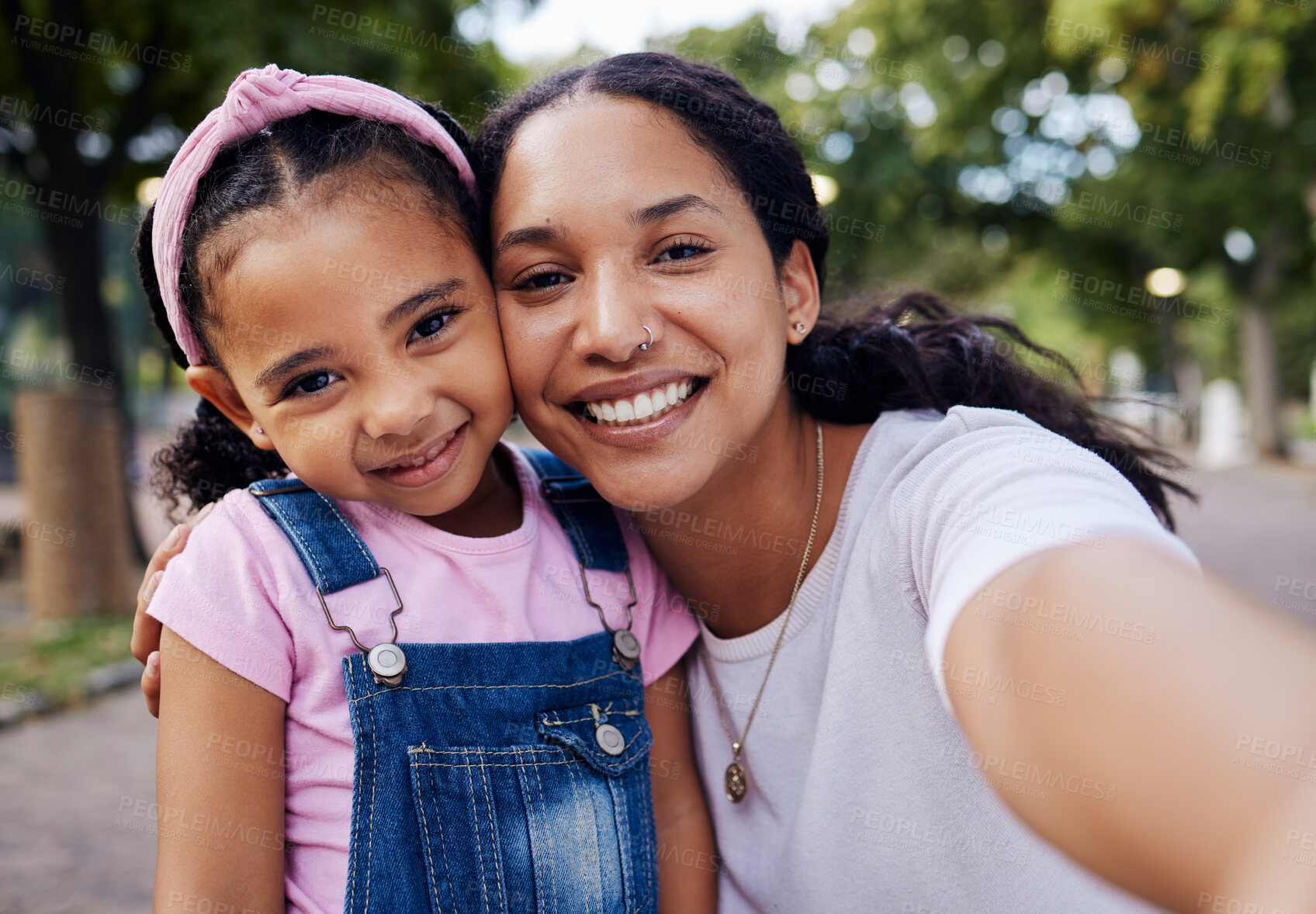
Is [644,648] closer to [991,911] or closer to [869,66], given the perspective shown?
[991,911]

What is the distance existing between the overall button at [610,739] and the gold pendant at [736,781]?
0.26 meters

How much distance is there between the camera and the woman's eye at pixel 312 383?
1.55 metres

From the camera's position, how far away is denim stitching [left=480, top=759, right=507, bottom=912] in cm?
143

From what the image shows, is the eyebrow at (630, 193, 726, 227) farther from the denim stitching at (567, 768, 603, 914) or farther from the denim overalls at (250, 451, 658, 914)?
the denim stitching at (567, 768, 603, 914)

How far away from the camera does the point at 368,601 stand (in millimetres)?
1509

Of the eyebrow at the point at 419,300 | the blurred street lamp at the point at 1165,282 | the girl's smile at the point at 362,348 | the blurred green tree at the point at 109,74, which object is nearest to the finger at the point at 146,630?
the girl's smile at the point at 362,348

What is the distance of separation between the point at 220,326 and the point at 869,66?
54.0 ft

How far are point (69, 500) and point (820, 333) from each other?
5863mm

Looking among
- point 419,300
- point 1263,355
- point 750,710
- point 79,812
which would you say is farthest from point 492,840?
point 1263,355

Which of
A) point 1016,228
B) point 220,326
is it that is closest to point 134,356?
point 1016,228

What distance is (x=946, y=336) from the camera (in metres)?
1.98

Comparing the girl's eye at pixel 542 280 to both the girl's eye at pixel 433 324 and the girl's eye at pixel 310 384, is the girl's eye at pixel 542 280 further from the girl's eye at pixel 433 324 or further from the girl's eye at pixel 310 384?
the girl's eye at pixel 310 384

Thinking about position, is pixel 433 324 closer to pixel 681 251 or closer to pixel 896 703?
pixel 681 251

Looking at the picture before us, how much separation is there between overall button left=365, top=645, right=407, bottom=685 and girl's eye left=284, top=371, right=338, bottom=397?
0.44m
